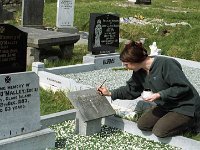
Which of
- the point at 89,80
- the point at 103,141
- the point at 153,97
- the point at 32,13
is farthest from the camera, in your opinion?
the point at 32,13

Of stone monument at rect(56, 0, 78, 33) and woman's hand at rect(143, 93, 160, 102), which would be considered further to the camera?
stone monument at rect(56, 0, 78, 33)

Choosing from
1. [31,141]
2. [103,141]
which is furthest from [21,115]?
[103,141]

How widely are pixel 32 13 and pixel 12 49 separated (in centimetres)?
785

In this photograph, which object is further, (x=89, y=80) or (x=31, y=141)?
(x=89, y=80)

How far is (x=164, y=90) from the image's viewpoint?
5512mm

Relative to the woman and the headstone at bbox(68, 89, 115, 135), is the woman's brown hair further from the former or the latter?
the headstone at bbox(68, 89, 115, 135)

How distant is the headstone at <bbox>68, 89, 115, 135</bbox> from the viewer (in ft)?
19.0

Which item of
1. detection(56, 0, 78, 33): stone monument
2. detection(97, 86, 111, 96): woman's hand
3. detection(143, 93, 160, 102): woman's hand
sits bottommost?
detection(97, 86, 111, 96): woman's hand

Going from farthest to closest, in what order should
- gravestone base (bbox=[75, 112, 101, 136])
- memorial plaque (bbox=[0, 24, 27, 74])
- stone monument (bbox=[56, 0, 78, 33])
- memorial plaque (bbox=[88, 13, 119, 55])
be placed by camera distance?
stone monument (bbox=[56, 0, 78, 33]), memorial plaque (bbox=[88, 13, 119, 55]), gravestone base (bbox=[75, 112, 101, 136]), memorial plaque (bbox=[0, 24, 27, 74])

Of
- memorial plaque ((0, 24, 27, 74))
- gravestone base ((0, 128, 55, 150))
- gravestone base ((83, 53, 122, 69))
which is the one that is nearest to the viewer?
gravestone base ((0, 128, 55, 150))

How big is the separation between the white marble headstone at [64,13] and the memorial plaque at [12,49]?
9.40m

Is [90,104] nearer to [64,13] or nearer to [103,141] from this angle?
[103,141]

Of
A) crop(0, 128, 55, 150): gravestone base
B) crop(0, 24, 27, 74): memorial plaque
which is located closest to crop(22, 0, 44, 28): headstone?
crop(0, 24, 27, 74): memorial plaque

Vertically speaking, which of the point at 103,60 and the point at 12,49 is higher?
the point at 12,49
